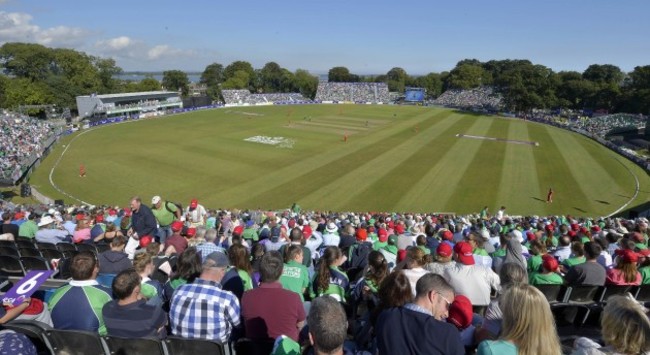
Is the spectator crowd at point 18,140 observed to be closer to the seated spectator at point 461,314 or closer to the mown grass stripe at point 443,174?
the mown grass stripe at point 443,174

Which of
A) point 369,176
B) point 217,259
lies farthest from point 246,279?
point 369,176

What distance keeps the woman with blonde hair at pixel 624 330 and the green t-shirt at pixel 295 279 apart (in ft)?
12.6

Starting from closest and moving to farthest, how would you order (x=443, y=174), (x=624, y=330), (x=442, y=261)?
1. (x=624, y=330)
2. (x=442, y=261)
3. (x=443, y=174)

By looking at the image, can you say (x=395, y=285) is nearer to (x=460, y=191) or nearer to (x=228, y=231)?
(x=228, y=231)

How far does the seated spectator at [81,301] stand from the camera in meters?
4.95

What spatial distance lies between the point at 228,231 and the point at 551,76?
101m

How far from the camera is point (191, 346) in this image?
177 inches

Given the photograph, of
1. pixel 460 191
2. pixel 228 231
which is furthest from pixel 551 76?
pixel 228 231

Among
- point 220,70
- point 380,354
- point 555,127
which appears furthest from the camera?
point 220,70

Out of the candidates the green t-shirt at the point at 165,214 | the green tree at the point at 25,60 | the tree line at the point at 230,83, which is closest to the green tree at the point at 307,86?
the tree line at the point at 230,83

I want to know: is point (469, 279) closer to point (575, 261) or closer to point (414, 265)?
point (414, 265)

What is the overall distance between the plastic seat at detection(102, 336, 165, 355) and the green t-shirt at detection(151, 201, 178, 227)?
26.6 feet

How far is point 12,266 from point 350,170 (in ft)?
97.1

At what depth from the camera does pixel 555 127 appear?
7000 centimetres
